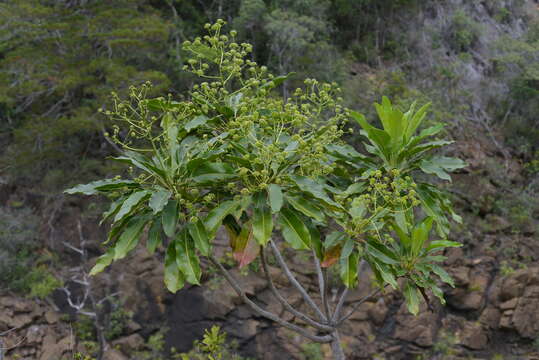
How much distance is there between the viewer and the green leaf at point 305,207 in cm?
174

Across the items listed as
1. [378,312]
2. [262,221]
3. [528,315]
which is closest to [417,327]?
[378,312]

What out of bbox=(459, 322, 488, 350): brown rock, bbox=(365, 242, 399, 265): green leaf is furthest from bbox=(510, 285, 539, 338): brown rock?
bbox=(365, 242, 399, 265): green leaf

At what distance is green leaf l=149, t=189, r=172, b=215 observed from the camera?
162 centimetres

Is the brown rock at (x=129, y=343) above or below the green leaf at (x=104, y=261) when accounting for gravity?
below

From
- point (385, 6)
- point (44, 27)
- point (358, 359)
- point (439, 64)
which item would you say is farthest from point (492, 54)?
point (44, 27)

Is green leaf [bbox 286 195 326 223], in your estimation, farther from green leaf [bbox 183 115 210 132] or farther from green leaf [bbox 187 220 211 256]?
green leaf [bbox 183 115 210 132]

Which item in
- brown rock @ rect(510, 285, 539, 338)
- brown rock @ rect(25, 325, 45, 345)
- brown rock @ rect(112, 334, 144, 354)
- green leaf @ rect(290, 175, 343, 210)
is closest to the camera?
green leaf @ rect(290, 175, 343, 210)

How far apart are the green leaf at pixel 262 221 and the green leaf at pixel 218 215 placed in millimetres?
97

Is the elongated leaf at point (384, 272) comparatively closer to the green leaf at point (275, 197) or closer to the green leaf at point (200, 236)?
the green leaf at point (275, 197)

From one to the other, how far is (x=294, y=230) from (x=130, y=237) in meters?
0.71

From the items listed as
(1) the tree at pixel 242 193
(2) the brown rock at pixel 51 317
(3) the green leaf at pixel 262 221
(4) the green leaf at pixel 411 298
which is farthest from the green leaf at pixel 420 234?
(2) the brown rock at pixel 51 317

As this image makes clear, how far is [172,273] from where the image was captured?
5.80 ft

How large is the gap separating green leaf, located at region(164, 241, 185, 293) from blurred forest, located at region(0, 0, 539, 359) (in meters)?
3.69

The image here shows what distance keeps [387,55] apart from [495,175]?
371 cm
